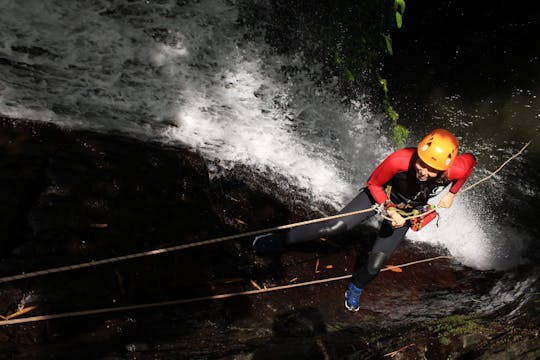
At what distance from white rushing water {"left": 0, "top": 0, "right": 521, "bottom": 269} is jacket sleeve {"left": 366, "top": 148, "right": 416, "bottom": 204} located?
1615mm

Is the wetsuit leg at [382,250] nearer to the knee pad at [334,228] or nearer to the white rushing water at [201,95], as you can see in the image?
the knee pad at [334,228]

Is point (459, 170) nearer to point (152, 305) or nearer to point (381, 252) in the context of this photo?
point (381, 252)

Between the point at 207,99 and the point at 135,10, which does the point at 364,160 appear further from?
the point at 135,10

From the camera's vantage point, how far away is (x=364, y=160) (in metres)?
6.49

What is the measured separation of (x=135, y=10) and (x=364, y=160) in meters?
4.17

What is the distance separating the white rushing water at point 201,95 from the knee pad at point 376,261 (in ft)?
5.08

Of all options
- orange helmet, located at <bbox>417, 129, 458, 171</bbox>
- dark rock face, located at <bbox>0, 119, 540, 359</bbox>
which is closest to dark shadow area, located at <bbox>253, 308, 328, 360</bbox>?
dark rock face, located at <bbox>0, 119, 540, 359</bbox>

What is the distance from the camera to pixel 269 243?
13.6ft

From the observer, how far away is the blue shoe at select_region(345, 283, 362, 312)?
4.09 meters

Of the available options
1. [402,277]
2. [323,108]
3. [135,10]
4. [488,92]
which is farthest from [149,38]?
[488,92]

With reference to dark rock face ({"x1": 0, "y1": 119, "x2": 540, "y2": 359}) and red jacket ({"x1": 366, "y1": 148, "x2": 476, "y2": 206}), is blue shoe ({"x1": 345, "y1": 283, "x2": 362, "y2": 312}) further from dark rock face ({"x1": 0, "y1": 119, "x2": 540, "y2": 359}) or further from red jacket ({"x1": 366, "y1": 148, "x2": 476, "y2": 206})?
red jacket ({"x1": 366, "y1": 148, "x2": 476, "y2": 206})

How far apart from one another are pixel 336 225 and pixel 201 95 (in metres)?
2.90

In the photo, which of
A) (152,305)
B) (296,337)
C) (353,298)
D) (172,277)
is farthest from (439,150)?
(152,305)

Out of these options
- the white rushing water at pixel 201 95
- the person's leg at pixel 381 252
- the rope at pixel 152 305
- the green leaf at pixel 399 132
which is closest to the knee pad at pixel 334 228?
the person's leg at pixel 381 252
